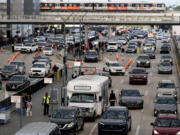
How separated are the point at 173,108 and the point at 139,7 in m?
167

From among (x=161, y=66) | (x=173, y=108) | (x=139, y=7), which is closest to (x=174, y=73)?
(x=161, y=66)

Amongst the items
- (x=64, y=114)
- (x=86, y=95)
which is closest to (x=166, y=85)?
(x=86, y=95)

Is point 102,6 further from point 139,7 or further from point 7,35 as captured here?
point 7,35

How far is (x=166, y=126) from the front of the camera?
24406mm

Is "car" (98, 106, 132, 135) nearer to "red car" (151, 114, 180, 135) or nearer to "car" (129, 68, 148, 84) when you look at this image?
"red car" (151, 114, 180, 135)

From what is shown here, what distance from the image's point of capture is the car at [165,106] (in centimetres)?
3142

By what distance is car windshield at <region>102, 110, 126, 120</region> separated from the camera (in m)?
26.1

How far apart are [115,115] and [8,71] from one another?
88.9 ft

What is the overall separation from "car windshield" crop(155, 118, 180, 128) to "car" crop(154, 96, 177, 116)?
6.38 metres

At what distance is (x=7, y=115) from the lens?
29.8 metres

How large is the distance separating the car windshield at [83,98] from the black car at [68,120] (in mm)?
3221

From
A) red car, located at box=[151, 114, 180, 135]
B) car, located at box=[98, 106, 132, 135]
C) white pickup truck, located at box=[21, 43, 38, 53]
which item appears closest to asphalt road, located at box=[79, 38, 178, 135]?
car, located at box=[98, 106, 132, 135]

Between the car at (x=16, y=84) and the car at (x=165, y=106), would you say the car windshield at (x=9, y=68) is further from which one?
the car at (x=165, y=106)

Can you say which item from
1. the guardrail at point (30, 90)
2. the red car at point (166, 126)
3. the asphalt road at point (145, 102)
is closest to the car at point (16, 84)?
the guardrail at point (30, 90)
